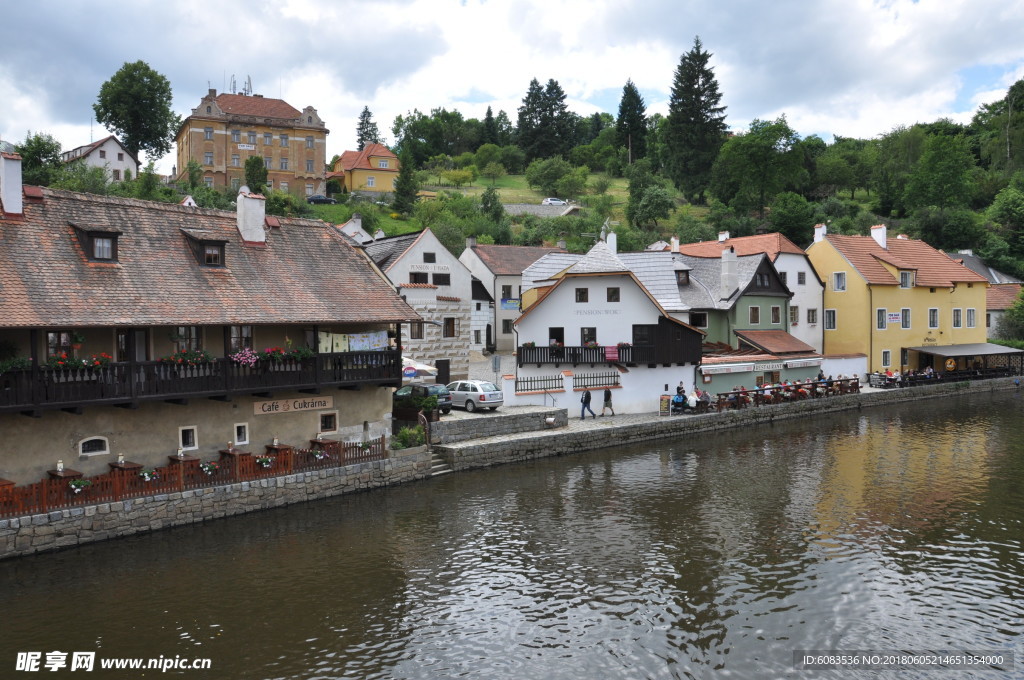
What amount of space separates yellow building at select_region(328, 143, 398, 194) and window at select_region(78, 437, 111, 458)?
3004 inches

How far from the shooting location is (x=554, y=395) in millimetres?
36062

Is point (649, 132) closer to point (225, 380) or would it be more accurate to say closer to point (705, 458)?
point (705, 458)

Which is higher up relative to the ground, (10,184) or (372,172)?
(372,172)

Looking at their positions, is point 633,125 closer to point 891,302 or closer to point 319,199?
point 319,199

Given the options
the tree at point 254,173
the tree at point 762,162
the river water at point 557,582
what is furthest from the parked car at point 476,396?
the tree at point 762,162

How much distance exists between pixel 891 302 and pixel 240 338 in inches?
1768

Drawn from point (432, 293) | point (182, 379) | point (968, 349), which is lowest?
point (182, 379)

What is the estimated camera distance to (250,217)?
27.0 metres

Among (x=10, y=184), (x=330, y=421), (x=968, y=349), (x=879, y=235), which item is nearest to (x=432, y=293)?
(x=330, y=421)

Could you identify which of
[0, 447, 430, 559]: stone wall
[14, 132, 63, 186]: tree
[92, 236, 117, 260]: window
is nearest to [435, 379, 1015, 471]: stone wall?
[0, 447, 430, 559]: stone wall

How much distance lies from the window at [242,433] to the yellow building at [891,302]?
42068 mm

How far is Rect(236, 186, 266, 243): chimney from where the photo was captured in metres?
26.8

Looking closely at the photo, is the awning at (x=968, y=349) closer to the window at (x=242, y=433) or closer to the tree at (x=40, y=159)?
the window at (x=242, y=433)

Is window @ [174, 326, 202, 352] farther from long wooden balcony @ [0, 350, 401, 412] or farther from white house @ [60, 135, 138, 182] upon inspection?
white house @ [60, 135, 138, 182]
